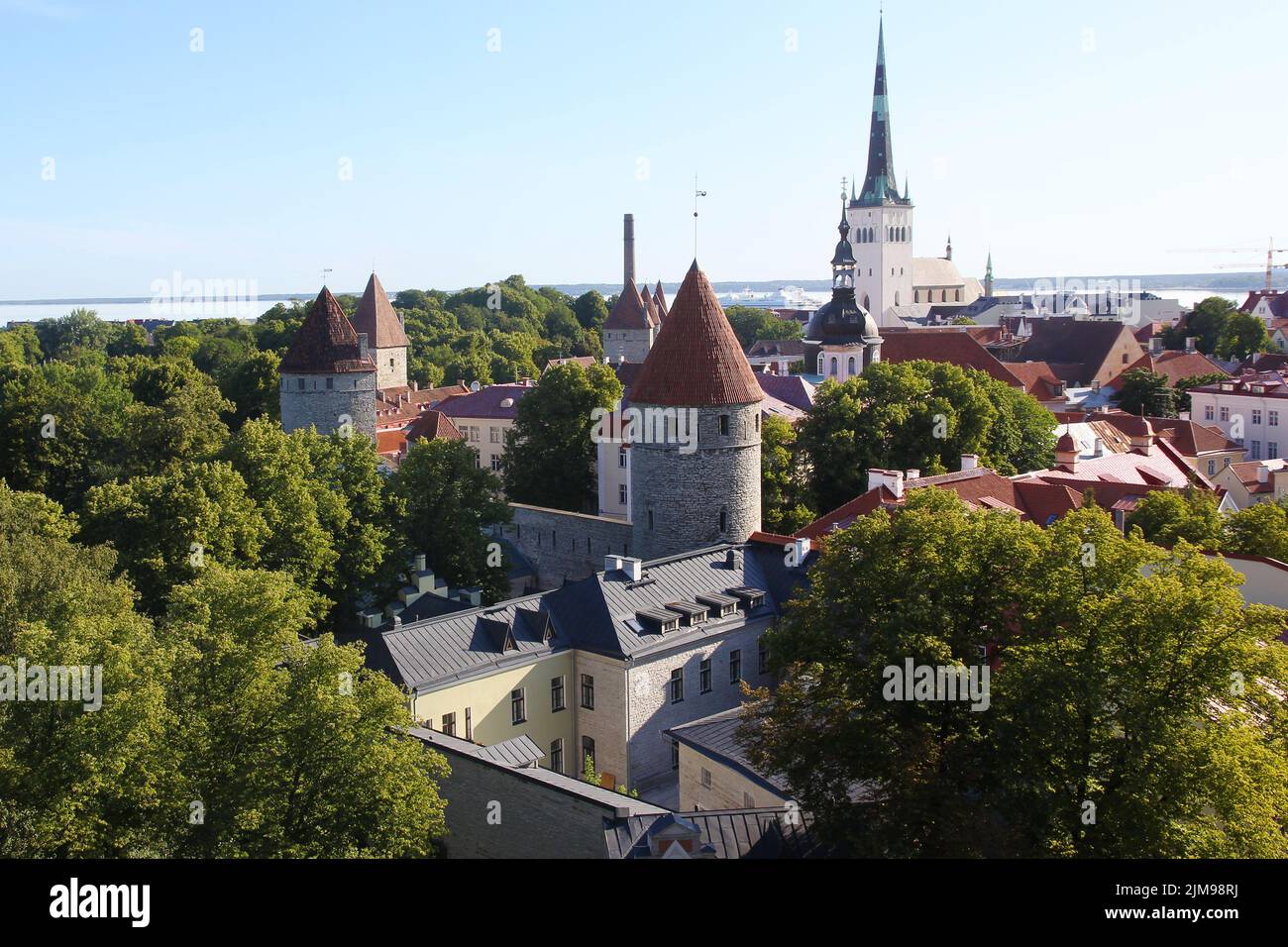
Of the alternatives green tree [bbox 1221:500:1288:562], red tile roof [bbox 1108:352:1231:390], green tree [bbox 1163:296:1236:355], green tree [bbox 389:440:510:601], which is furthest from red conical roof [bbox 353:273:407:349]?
→ green tree [bbox 1163:296:1236:355]

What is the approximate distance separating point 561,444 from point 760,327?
82684 millimetres

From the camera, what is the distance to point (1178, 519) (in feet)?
89.7

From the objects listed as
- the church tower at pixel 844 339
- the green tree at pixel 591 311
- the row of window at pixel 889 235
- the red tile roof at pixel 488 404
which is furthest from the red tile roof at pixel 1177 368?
the green tree at pixel 591 311

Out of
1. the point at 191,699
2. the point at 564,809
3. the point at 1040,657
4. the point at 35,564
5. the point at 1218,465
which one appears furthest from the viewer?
the point at 1218,465

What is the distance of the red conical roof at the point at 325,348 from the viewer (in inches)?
1652

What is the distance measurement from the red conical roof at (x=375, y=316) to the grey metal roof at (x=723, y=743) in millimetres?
43100

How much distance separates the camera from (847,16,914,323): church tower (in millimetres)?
119750

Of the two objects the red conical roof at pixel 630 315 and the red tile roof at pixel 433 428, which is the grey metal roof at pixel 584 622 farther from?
the red conical roof at pixel 630 315

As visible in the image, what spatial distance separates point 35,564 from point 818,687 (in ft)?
47.0

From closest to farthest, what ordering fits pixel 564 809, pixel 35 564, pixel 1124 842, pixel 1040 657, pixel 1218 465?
1. pixel 1124 842
2. pixel 1040 657
3. pixel 564 809
4. pixel 35 564
5. pixel 1218 465

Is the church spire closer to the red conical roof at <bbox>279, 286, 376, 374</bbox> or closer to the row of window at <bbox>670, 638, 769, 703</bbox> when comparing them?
the red conical roof at <bbox>279, 286, 376, 374</bbox>
